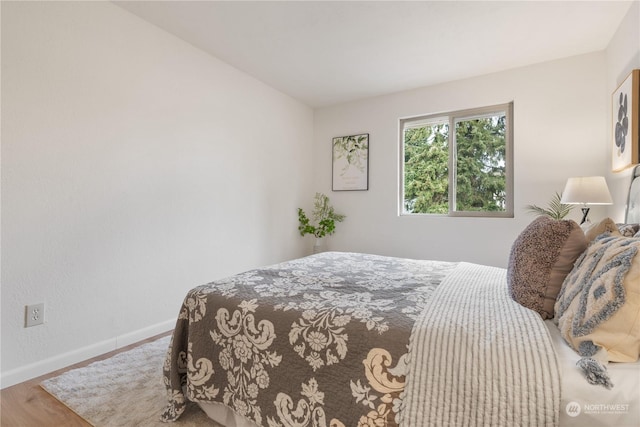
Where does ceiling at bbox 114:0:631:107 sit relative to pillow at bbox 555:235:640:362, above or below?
above

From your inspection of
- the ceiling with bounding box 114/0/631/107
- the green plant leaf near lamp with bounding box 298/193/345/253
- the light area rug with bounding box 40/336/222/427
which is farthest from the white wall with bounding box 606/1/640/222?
the light area rug with bounding box 40/336/222/427

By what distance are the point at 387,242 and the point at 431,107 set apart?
5.42 feet

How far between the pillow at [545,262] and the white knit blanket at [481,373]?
0.34ft

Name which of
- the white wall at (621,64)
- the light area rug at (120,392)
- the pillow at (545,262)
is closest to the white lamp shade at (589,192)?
the white wall at (621,64)

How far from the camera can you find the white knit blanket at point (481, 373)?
2.65ft

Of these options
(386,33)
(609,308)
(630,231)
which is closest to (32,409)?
(609,308)

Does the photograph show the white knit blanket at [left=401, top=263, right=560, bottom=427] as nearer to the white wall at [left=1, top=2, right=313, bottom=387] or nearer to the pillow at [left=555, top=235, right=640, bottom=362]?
the pillow at [left=555, top=235, right=640, bottom=362]

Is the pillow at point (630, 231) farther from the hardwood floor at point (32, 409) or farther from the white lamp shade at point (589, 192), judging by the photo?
the hardwood floor at point (32, 409)

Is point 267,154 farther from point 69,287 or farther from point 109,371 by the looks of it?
point 109,371

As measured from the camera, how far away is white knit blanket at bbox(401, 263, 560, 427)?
2.65 ft

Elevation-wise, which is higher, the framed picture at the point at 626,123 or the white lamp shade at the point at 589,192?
the framed picture at the point at 626,123

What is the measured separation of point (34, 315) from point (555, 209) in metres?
4.11

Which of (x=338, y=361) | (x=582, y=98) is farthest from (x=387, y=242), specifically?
(x=338, y=361)

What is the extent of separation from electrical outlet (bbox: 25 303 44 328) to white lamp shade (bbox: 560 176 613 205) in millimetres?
3691
